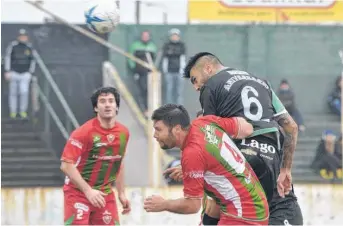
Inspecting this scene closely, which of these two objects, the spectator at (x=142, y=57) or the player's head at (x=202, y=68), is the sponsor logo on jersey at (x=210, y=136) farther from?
the spectator at (x=142, y=57)

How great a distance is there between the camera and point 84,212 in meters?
8.39

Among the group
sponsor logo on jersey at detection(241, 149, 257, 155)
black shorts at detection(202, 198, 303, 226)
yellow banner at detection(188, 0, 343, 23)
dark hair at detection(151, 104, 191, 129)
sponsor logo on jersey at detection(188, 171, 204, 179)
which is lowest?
black shorts at detection(202, 198, 303, 226)

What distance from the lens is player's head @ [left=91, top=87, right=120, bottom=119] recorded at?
8.34 m

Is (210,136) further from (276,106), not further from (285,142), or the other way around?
(285,142)

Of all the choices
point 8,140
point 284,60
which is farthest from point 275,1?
point 8,140

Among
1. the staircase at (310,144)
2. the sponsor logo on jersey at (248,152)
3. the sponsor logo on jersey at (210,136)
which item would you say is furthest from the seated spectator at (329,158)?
the sponsor logo on jersey at (210,136)

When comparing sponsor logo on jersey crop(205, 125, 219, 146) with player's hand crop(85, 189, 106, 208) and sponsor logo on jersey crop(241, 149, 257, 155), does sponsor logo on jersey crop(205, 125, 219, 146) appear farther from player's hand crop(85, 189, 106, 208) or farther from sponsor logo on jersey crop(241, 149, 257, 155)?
player's hand crop(85, 189, 106, 208)

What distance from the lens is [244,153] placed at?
5984mm

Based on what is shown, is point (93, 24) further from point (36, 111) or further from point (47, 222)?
point (36, 111)

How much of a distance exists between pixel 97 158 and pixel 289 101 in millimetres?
6809

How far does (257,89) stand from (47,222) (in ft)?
18.6

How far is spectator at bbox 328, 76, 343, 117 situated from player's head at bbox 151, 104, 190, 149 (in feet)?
33.9

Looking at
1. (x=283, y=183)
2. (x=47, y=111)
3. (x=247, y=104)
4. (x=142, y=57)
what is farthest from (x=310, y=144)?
(x=247, y=104)

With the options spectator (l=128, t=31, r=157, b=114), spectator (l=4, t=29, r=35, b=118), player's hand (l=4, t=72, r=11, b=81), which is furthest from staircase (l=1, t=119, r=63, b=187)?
spectator (l=128, t=31, r=157, b=114)
